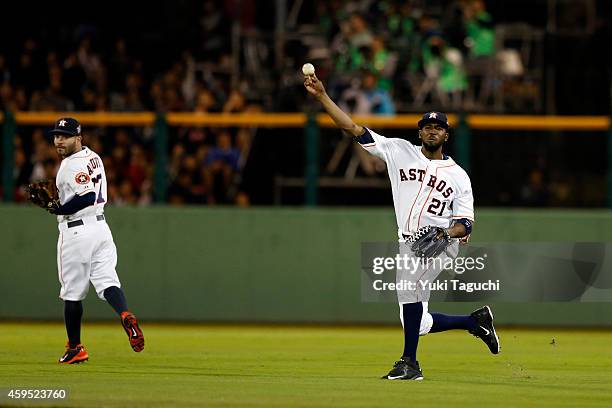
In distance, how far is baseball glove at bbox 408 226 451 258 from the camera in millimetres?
9383

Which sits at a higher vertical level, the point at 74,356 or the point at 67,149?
the point at 67,149

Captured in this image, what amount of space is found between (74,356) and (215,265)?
490 centimetres

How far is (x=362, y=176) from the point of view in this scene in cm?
1537

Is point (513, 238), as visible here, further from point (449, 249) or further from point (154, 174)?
point (449, 249)

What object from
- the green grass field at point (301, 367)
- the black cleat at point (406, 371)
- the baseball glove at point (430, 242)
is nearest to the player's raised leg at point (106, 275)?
the green grass field at point (301, 367)

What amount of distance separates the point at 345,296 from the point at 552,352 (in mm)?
3602

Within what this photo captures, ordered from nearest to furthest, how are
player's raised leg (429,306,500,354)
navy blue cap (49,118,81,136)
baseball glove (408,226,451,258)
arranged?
baseball glove (408,226,451,258) < player's raised leg (429,306,500,354) < navy blue cap (49,118,81,136)

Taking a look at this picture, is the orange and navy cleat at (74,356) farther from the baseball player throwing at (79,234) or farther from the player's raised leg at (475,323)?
the player's raised leg at (475,323)

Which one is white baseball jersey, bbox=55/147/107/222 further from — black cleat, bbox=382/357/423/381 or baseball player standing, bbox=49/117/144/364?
black cleat, bbox=382/357/423/381

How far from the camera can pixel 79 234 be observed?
10.6m

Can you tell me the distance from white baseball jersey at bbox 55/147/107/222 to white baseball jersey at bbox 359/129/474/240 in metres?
2.34

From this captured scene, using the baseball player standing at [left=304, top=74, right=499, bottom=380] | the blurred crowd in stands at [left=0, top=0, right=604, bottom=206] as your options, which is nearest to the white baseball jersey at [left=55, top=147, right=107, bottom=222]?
the baseball player standing at [left=304, top=74, right=499, bottom=380]

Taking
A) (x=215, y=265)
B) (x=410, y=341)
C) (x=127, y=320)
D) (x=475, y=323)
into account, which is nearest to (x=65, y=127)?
(x=127, y=320)

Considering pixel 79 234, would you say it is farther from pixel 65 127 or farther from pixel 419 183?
pixel 419 183
